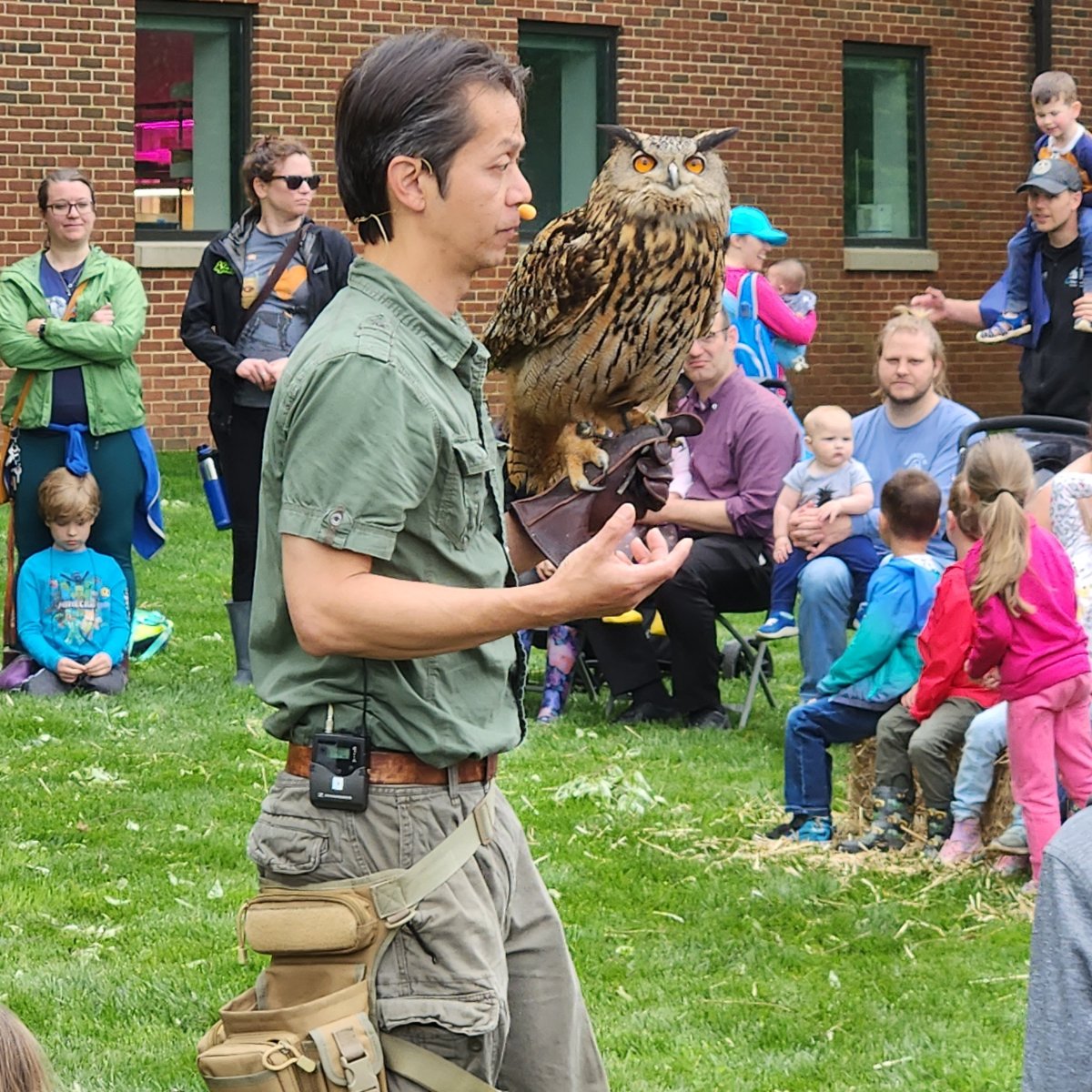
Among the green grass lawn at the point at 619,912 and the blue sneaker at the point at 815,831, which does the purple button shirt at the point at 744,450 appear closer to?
the green grass lawn at the point at 619,912

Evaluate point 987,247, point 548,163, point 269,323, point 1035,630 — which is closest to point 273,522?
point 1035,630

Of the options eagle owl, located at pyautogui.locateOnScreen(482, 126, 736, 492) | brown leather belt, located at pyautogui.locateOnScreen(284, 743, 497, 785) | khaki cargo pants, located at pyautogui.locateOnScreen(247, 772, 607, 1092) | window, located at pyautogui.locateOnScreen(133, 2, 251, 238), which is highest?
window, located at pyautogui.locateOnScreen(133, 2, 251, 238)

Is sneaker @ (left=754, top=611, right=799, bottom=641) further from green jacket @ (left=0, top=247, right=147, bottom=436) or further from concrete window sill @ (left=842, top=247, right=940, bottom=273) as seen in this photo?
concrete window sill @ (left=842, top=247, right=940, bottom=273)

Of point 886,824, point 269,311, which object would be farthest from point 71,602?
point 886,824

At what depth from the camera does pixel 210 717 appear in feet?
26.1

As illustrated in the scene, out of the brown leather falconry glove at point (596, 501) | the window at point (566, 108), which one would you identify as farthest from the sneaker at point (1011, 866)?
the window at point (566, 108)

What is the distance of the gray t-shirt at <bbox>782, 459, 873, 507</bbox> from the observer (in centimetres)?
767

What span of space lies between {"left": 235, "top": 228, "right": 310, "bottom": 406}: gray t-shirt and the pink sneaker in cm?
374

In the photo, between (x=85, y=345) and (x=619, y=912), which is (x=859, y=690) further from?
(x=85, y=345)

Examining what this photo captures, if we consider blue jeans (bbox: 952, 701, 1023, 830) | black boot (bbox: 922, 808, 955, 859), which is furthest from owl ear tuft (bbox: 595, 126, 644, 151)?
black boot (bbox: 922, 808, 955, 859)

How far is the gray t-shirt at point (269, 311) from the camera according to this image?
8508 mm

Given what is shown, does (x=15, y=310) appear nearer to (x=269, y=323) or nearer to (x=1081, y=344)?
(x=269, y=323)

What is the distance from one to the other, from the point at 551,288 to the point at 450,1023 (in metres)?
1.72

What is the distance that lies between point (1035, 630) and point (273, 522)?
11.3ft
